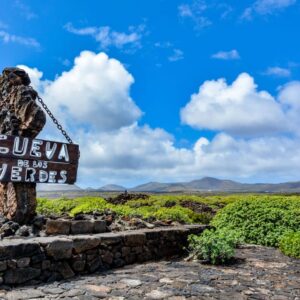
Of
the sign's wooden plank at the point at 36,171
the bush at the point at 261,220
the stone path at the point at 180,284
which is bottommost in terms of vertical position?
the stone path at the point at 180,284

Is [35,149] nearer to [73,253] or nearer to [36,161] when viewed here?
[36,161]

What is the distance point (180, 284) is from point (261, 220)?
5577mm

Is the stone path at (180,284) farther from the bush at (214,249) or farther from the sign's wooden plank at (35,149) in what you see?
the sign's wooden plank at (35,149)

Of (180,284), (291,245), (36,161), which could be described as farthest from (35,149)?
(291,245)

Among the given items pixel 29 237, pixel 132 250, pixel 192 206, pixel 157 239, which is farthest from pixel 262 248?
pixel 192 206

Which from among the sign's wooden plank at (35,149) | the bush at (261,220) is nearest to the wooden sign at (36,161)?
the sign's wooden plank at (35,149)

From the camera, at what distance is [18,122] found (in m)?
8.66

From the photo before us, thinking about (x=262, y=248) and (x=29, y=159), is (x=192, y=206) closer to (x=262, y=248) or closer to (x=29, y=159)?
(x=262, y=248)

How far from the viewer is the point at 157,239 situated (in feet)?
30.5

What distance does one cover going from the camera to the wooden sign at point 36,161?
26.5ft

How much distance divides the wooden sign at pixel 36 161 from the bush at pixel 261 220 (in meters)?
4.90

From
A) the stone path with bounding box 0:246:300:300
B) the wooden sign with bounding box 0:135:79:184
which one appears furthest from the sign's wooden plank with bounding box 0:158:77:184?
the stone path with bounding box 0:246:300:300

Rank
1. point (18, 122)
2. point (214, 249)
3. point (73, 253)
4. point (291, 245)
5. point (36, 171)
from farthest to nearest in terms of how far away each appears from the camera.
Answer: point (291, 245), point (214, 249), point (18, 122), point (36, 171), point (73, 253)

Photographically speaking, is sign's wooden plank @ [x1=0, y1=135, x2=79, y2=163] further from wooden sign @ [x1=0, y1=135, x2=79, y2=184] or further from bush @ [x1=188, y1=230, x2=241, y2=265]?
bush @ [x1=188, y1=230, x2=241, y2=265]
